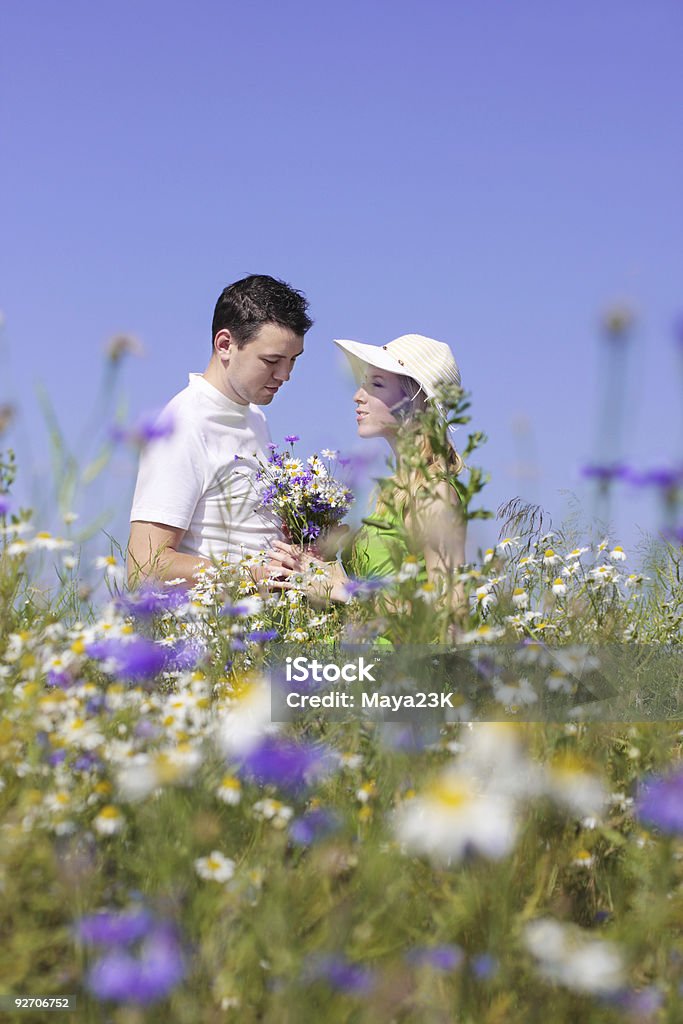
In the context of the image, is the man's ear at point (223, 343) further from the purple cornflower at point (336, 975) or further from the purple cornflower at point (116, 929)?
the purple cornflower at point (336, 975)

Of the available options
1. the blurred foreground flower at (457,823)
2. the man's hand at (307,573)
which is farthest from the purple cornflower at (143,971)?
the man's hand at (307,573)

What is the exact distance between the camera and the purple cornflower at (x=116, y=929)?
6.19ft

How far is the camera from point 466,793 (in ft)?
6.18

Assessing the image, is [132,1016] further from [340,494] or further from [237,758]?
[340,494]

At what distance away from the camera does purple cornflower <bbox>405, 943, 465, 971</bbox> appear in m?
1.85

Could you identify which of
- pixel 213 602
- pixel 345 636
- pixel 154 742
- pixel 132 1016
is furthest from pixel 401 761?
pixel 213 602

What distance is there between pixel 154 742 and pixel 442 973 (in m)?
0.81

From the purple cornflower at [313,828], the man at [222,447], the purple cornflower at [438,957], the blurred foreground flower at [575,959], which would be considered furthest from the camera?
the man at [222,447]

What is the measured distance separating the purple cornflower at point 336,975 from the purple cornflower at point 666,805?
67 cm

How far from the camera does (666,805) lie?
203 cm

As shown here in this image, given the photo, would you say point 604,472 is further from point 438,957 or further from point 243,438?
point 243,438

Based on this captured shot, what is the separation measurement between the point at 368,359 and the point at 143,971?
3.42m

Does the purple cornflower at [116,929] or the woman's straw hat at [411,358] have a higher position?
the woman's straw hat at [411,358]
